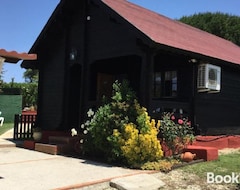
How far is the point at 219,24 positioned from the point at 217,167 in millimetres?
30788

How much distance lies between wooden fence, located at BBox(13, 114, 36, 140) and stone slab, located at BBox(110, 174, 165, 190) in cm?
860

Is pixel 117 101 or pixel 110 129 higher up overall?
pixel 117 101

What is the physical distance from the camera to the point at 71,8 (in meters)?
14.6

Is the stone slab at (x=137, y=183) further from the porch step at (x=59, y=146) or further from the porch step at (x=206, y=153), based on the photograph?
the porch step at (x=59, y=146)

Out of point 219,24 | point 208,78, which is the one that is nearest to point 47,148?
point 208,78

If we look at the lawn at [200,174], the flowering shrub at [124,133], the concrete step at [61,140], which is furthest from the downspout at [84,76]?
the lawn at [200,174]

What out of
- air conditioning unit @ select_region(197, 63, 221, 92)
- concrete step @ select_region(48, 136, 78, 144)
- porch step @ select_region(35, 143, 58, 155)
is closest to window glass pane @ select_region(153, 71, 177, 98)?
air conditioning unit @ select_region(197, 63, 221, 92)

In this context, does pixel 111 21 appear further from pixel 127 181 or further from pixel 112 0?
pixel 127 181

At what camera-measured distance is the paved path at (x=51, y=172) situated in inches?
289

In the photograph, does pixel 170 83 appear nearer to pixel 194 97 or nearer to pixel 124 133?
pixel 194 97

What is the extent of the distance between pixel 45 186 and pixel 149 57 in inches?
203

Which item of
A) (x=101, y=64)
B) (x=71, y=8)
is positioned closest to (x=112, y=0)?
(x=71, y=8)

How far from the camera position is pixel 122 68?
52.0 feet

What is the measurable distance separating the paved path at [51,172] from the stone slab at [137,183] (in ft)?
0.92
